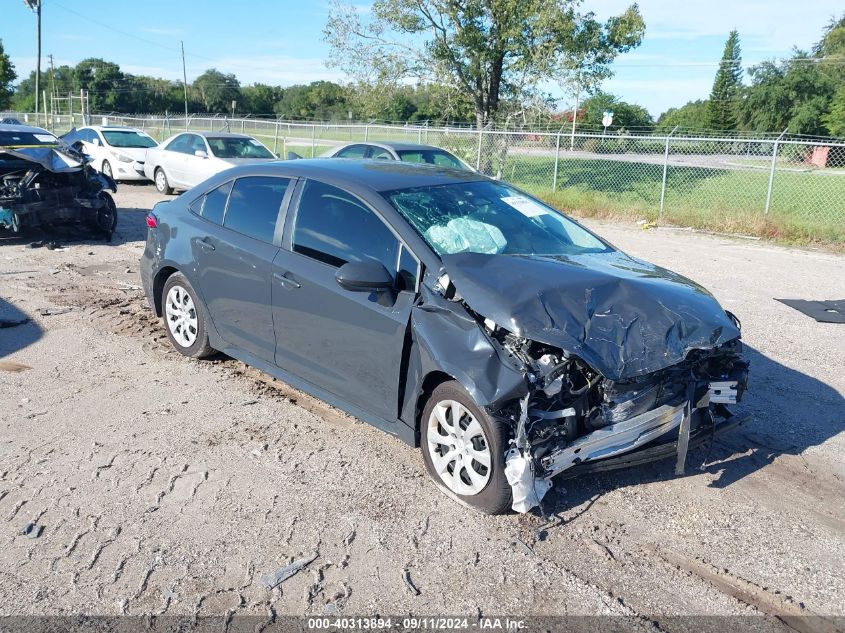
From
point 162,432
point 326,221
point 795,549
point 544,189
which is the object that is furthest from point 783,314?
point 544,189

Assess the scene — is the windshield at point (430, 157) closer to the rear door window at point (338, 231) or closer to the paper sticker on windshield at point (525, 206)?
the paper sticker on windshield at point (525, 206)

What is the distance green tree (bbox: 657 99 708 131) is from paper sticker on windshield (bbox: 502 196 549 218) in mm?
69822

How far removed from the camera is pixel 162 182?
1766 cm

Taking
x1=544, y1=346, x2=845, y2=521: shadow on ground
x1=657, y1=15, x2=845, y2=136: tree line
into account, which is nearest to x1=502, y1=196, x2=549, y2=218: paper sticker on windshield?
x1=544, y1=346, x2=845, y2=521: shadow on ground

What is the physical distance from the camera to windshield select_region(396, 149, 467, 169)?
12.5 m

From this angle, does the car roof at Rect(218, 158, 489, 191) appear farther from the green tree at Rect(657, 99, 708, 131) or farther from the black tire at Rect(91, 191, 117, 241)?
the green tree at Rect(657, 99, 708, 131)

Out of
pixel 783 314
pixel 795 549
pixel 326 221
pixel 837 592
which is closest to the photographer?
pixel 837 592

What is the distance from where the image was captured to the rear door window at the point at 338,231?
4.24m

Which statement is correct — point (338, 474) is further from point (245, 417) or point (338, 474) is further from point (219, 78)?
point (219, 78)

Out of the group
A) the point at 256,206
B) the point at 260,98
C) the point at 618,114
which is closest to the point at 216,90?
the point at 260,98

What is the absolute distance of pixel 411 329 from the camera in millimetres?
3912

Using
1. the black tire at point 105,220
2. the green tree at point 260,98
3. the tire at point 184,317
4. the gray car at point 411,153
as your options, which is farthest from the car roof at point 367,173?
the green tree at point 260,98

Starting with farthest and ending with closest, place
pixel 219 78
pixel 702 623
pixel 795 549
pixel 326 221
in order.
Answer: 1. pixel 219 78
2. pixel 326 221
3. pixel 795 549
4. pixel 702 623

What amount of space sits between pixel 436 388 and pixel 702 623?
1625mm
